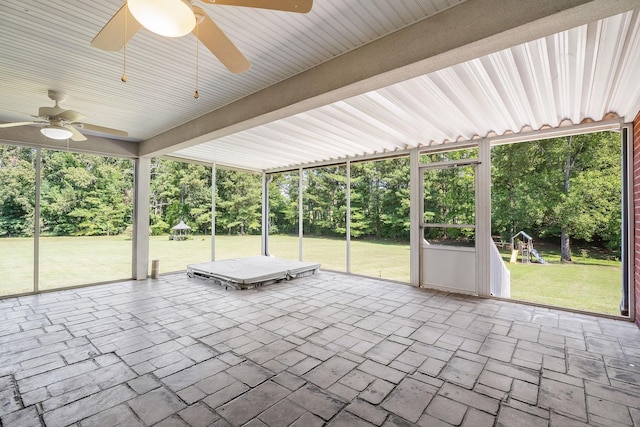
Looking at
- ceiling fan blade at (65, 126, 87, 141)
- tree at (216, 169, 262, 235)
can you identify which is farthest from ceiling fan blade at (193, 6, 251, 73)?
tree at (216, 169, 262, 235)

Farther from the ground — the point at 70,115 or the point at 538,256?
the point at 70,115

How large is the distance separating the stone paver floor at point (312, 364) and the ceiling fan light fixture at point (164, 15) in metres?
2.28

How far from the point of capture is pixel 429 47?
2.07 m

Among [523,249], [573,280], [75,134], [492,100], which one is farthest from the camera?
[523,249]

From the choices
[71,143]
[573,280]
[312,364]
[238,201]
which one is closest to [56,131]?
[71,143]

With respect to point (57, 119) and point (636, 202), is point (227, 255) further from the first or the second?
point (636, 202)

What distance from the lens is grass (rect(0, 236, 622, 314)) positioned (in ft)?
18.2

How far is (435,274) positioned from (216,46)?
16.8ft

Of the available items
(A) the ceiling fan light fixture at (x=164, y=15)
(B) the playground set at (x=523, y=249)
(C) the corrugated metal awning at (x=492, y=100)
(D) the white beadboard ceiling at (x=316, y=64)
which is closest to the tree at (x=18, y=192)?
(D) the white beadboard ceiling at (x=316, y=64)

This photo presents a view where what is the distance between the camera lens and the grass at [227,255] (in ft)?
18.2

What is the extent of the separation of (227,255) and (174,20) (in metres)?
10.1

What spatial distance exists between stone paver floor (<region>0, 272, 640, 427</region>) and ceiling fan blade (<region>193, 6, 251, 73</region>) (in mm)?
2409

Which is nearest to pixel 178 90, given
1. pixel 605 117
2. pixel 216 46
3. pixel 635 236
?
pixel 216 46

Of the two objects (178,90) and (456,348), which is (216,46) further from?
(456,348)
